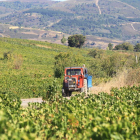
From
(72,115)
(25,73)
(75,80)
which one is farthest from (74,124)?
(25,73)

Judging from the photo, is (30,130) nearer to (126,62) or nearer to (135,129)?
(135,129)

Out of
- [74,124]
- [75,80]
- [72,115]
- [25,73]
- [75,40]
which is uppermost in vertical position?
[72,115]

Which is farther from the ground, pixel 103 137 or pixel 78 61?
pixel 103 137

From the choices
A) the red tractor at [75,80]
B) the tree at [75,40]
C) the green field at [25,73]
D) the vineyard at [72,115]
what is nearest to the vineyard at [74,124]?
the vineyard at [72,115]

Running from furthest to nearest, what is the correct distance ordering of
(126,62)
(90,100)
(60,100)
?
(126,62), (60,100), (90,100)

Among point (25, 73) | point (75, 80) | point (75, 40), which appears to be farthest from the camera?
point (75, 40)

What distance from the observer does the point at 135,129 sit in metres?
7.93

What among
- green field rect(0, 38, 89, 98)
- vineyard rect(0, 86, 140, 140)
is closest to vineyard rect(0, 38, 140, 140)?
vineyard rect(0, 86, 140, 140)

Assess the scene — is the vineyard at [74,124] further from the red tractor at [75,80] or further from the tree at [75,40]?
the tree at [75,40]

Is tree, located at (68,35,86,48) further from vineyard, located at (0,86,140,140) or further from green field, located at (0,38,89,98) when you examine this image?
vineyard, located at (0,86,140,140)

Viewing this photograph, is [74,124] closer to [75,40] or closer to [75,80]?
[75,80]

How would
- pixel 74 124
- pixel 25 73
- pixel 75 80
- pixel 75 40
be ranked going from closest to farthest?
pixel 74 124 < pixel 75 80 < pixel 25 73 < pixel 75 40

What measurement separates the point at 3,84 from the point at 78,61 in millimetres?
21710

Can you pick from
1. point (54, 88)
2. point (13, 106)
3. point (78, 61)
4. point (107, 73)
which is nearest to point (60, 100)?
point (54, 88)
